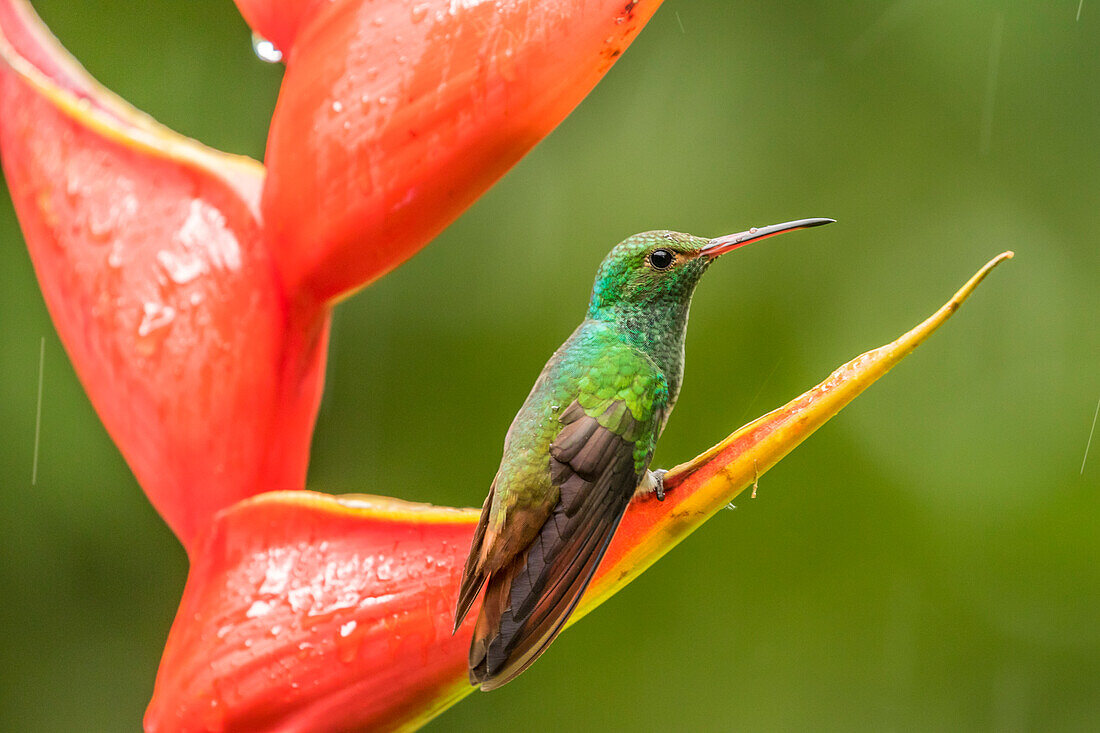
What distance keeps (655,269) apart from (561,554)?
0.11 m

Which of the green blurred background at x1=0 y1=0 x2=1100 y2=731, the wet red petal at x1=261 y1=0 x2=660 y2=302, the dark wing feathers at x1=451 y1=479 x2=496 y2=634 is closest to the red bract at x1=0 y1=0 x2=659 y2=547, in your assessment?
the wet red petal at x1=261 y1=0 x2=660 y2=302

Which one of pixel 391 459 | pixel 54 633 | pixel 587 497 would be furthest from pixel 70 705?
pixel 587 497

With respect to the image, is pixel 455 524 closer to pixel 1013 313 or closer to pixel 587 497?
pixel 587 497

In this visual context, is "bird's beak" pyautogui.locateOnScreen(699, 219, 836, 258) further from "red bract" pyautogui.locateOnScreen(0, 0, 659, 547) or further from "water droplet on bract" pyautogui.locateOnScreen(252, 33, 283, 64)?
"water droplet on bract" pyautogui.locateOnScreen(252, 33, 283, 64)

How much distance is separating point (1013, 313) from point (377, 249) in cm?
53

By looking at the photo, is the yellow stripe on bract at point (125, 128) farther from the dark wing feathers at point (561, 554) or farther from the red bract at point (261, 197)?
the dark wing feathers at point (561, 554)

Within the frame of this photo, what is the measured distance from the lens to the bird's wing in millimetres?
273

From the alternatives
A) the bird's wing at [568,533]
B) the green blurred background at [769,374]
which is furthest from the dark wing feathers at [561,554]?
the green blurred background at [769,374]

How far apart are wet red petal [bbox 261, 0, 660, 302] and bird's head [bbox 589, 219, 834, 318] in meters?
0.05

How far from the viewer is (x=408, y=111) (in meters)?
0.33

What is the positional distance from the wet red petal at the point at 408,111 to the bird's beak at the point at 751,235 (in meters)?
0.07

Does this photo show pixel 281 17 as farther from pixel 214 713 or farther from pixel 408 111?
pixel 214 713

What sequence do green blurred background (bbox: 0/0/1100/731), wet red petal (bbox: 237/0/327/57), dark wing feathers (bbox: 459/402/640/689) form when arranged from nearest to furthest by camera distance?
1. dark wing feathers (bbox: 459/402/640/689)
2. wet red petal (bbox: 237/0/327/57)
3. green blurred background (bbox: 0/0/1100/731)

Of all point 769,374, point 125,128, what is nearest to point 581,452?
point 125,128
